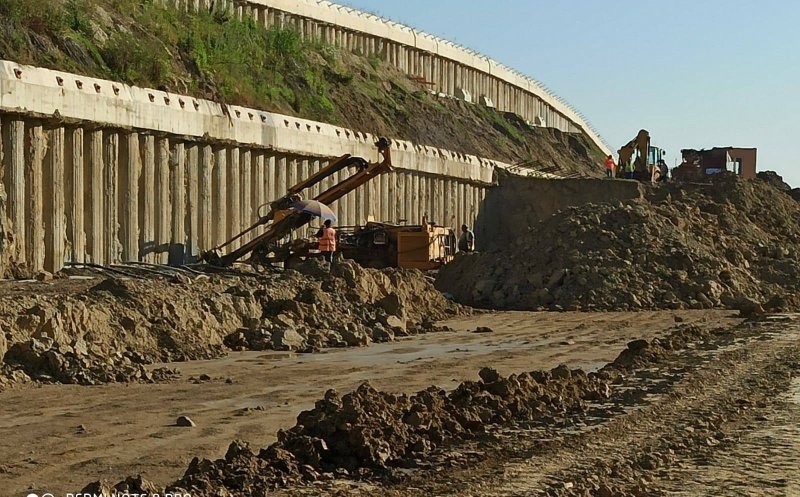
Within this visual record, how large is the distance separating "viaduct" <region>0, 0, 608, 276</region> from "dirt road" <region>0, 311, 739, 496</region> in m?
6.84

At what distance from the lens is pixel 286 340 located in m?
17.0

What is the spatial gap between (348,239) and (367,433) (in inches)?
790

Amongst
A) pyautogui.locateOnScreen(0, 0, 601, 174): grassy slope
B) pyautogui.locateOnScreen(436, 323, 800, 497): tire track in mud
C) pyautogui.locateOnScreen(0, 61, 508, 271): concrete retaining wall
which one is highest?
pyautogui.locateOnScreen(0, 0, 601, 174): grassy slope

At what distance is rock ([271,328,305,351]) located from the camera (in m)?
16.9

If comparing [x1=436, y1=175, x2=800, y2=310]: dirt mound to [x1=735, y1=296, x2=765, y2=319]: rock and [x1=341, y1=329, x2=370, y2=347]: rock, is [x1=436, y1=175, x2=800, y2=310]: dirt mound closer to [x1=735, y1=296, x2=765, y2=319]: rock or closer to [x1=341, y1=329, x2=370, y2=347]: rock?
[x1=735, y1=296, x2=765, y2=319]: rock

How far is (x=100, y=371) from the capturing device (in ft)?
43.2

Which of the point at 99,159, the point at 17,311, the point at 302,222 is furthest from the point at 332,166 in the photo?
the point at 17,311

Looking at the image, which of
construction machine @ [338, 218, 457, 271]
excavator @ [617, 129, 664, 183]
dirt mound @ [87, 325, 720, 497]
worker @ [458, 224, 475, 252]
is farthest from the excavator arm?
dirt mound @ [87, 325, 720, 497]

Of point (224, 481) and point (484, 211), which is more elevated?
point (484, 211)

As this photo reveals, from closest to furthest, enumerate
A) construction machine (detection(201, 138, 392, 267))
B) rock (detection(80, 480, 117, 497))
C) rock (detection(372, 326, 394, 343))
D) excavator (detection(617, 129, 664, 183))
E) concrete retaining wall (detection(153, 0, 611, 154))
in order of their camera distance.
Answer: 1. rock (detection(80, 480, 117, 497))
2. rock (detection(372, 326, 394, 343))
3. construction machine (detection(201, 138, 392, 267))
4. concrete retaining wall (detection(153, 0, 611, 154))
5. excavator (detection(617, 129, 664, 183))

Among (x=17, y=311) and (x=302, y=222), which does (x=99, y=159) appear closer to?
(x=302, y=222)

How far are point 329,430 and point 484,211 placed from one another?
35.3m

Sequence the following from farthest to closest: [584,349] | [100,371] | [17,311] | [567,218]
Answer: [567,218], [584,349], [17,311], [100,371]

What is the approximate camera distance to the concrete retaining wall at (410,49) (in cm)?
4209
